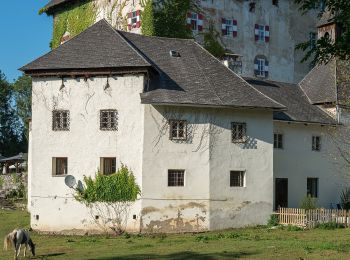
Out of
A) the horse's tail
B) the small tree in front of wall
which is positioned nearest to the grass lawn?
the horse's tail

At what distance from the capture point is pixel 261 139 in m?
31.1

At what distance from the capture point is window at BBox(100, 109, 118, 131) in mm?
29344

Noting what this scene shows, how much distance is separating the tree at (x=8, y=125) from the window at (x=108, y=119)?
57.8 meters

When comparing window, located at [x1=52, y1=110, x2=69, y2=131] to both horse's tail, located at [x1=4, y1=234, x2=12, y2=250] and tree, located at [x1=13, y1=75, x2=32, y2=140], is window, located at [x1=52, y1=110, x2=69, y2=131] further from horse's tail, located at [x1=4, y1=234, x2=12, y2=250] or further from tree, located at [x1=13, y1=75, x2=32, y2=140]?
tree, located at [x1=13, y1=75, x2=32, y2=140]

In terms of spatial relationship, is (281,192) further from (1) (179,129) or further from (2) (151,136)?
(2) (151,136)

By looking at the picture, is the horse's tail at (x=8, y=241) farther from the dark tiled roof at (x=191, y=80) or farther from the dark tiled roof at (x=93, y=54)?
the dark tiled roof at (x=93, y=54)

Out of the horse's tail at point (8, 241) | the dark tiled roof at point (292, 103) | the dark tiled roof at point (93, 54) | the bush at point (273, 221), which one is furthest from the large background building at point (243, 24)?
the horse's tail at point (8, 241)

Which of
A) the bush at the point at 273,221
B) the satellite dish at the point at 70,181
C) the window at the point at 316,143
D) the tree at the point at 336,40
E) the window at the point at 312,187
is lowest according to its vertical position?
the bush at the point at 273,221

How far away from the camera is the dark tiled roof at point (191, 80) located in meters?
29.0

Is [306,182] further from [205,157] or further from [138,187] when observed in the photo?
[138,187]

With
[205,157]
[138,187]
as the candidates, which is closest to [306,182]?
[205,157]

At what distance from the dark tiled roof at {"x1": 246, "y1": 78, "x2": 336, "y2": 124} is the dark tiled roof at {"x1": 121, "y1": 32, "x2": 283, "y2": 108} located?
3.82m

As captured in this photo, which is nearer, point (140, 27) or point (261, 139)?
point (261, 139)

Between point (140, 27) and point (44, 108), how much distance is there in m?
14.8
